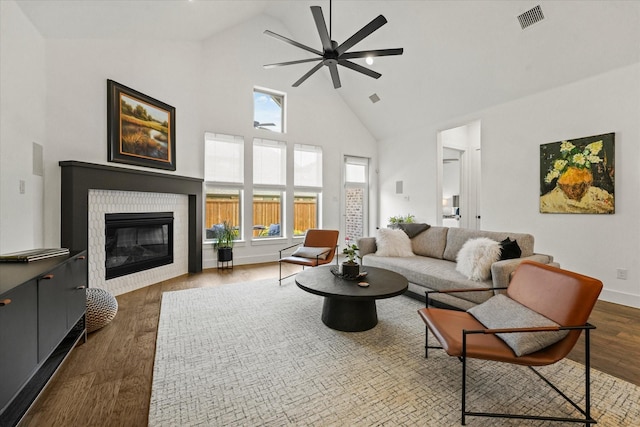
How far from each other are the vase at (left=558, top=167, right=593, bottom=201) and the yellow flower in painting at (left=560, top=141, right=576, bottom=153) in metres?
0.26

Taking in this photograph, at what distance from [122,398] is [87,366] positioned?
1.97 ft

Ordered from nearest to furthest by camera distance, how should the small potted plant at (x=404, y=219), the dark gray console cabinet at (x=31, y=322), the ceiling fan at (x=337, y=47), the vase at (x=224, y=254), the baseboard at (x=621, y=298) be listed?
the dark gray console cabinet at (x=31, y=322) < the ceiling fan at (x=337, y=47) < the baseboard at (x=621, y=298) < the vase at (x=224, y=254) < the small potted plant at (x=404, y=219)

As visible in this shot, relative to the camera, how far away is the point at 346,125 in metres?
7.05

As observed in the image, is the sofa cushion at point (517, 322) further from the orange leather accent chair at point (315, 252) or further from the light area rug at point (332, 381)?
the orange leather accent chair at point (315, 252)

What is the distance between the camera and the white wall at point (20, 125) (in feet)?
7.63

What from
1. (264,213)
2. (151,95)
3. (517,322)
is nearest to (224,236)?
(264,213)

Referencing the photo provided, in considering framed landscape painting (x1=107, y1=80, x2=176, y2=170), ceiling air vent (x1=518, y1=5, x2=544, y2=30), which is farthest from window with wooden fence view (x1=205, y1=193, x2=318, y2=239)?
ceiling air vent (x1=518, y1=5, x2=544, y2=30)

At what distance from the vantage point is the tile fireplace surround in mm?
3215

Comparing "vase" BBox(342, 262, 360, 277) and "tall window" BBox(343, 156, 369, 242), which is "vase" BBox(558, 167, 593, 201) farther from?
"tall window" BBox(343, 156, 369, 242)

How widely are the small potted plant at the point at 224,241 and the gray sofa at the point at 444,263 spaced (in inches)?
97.2

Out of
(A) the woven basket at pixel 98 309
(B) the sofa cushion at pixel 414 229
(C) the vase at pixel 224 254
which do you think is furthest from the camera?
(C) the vase at pixel 224 254

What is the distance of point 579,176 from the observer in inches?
151

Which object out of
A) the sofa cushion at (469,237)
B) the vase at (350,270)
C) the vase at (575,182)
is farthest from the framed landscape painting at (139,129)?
the vase at (575,182)

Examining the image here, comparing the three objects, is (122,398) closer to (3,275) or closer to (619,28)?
(3,275)
